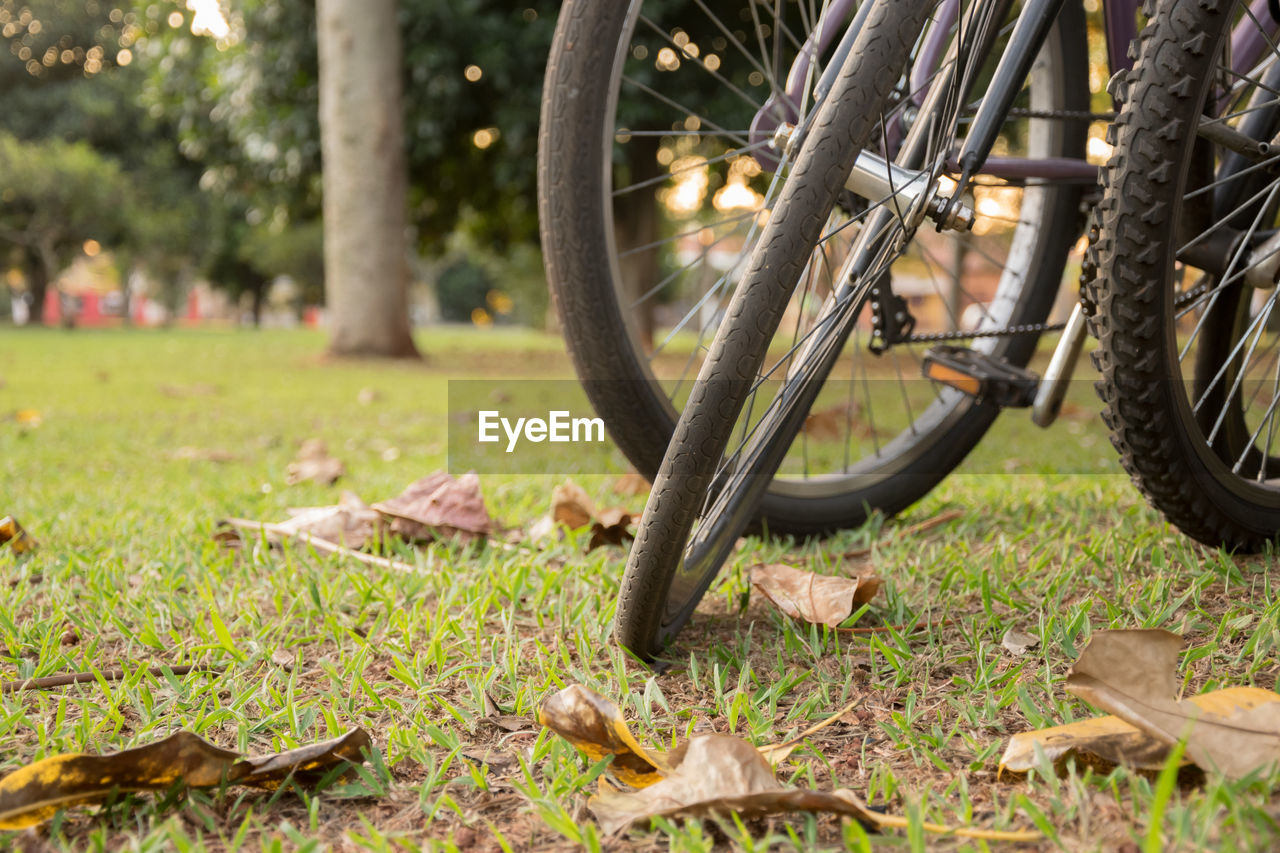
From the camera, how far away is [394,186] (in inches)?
349

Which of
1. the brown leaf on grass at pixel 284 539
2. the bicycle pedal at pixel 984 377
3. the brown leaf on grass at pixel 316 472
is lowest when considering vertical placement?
the brown leaf on grass at pixel 316 472

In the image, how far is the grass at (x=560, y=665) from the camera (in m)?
0.91

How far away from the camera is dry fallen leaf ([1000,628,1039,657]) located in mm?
1349

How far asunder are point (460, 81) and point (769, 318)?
878 centimetres

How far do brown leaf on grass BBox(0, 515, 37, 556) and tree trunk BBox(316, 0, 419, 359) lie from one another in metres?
7.08

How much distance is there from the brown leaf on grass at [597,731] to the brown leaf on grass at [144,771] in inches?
8.3

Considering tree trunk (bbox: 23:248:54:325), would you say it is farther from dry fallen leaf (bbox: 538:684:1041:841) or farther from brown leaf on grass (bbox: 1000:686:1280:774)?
brown leaf on grass (bbox: 1000:686:1280:774)

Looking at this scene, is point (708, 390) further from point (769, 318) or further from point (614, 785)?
point (614, 785)

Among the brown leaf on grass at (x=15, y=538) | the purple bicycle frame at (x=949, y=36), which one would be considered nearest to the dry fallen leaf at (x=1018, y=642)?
the purple bicycle frame at (x=949, y=36)

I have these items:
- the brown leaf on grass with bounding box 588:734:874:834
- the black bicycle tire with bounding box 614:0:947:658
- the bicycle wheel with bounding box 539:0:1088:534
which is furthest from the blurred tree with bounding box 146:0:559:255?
the brown leaf on grass with bounding box 588:734:874:834

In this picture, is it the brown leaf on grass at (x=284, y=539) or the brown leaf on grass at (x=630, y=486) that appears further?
the brown leaf on grass at (x=630, y=486)

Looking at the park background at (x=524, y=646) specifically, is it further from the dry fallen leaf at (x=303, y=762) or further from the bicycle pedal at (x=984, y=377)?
the bicycle pedal at (x=984, y=377)

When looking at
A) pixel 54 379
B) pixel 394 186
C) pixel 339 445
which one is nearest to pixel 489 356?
pixel 394 186

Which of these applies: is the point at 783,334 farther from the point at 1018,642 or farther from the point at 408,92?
the point at 408,92
